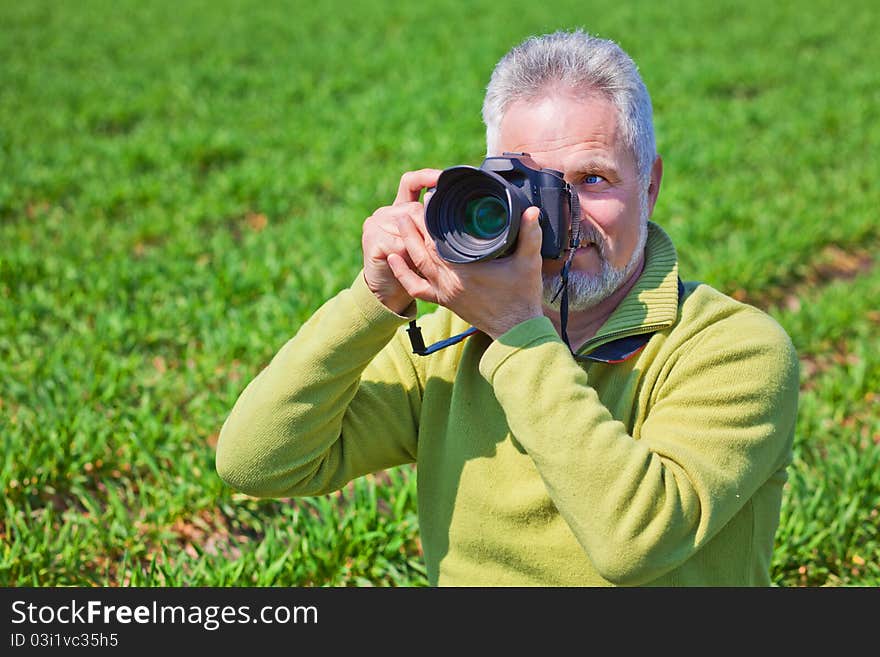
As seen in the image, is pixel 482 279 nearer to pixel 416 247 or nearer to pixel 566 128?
pixel 416 247

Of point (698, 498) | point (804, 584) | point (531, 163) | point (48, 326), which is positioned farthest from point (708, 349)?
point (48, 326)

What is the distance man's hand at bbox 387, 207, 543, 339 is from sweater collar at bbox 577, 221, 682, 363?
0.23m

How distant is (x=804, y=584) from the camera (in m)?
3.26

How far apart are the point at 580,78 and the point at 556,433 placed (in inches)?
29.7

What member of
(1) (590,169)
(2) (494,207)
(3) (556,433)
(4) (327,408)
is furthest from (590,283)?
(4) (327,408)

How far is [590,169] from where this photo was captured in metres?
1.96

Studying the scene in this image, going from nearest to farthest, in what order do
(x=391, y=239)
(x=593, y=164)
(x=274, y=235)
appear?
(x=391, y=239), (x=593, y=164), (x=274, y=235)

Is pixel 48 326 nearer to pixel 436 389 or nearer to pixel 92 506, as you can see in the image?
pixel 92 506

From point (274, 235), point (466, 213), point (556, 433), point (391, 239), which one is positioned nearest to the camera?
point (556, 433)

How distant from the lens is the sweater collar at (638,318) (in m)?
1.90

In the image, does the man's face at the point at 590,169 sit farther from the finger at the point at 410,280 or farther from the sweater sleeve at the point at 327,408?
the sweater sleeve at the point at 327,408

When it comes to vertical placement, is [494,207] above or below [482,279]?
above

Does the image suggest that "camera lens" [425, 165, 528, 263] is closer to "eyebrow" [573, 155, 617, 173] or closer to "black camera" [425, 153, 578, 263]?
"black camera" [425, 153, 578, 263]

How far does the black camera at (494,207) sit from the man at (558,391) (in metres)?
0.03
